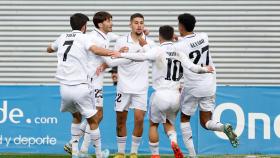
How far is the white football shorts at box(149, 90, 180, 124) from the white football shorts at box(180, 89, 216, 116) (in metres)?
0.15

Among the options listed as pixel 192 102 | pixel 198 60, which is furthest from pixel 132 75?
pixel 198 60

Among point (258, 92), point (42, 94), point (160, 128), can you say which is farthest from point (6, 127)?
point (258, 92)

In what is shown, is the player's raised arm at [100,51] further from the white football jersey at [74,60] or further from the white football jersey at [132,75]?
the white football jersey at [132,75]

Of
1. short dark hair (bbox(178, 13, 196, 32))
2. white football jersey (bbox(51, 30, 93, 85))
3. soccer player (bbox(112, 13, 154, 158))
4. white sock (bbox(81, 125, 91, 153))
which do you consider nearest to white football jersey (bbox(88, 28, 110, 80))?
soccer player (bbox(112, 13, 154, 158))

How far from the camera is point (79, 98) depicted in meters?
Answer: 10.9

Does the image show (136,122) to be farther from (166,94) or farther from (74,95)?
(74,95)

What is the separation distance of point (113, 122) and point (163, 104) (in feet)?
10.6

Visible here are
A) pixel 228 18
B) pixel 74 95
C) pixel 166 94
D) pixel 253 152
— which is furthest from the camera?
pixel 228 18

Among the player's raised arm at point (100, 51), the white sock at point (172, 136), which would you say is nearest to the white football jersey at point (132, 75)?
the white sock at point (172, 136)

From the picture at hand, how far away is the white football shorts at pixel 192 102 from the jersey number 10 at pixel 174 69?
324mm

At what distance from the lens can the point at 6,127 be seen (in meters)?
14.8

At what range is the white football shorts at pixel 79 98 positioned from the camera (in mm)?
10922

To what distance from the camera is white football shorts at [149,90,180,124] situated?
11.8 m

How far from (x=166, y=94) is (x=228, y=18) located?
7022 mm
